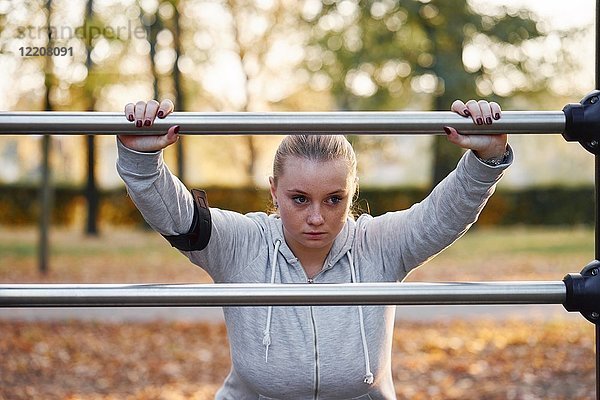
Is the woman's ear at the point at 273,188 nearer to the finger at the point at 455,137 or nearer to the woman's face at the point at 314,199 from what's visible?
the woman's face at the point at 314,199

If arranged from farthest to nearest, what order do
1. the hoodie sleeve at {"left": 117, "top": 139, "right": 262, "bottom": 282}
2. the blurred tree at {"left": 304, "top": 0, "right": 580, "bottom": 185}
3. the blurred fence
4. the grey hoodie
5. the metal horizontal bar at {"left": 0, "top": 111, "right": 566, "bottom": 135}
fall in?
1. the blurred fence
2. the blurred tree at {"left": 304, "top": 0, "right": 580, "bottom": 185}
3. the grey hoodie
4. the hoodie sleeve at {"left": 117, "top": 139, "right": 262, "bottom": 282}
5. the metal horizontal bar at {"left": 0, "top": 111, "right": 566, "bottom": 135}

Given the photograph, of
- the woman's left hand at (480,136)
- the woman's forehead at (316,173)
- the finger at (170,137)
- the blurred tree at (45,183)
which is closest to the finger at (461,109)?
the woman's left hand at (480,136)

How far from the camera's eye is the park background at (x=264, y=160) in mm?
6374

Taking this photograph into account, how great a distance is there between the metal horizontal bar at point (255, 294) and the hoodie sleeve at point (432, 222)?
300 mm

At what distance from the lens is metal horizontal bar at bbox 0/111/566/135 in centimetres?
171

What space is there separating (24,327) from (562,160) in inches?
746

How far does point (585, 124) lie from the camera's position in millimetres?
1760

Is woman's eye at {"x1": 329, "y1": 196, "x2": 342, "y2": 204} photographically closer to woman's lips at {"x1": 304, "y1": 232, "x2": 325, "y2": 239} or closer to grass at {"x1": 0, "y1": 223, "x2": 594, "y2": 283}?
woman's lips at {"x1": 304, "y1": 232, "x2": 325, "y2": 239}

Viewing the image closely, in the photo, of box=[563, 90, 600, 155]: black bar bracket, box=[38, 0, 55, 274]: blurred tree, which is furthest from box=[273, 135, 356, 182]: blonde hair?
box=[38, 0, 55, 274]: blurred tree

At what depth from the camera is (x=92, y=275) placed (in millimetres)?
12219

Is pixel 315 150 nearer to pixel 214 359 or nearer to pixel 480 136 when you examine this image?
pixel 480 136

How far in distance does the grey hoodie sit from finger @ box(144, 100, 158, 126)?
355 mm

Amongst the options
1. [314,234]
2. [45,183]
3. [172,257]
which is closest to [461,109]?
[314,234]

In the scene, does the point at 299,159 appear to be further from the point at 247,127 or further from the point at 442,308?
the point at 442,308
